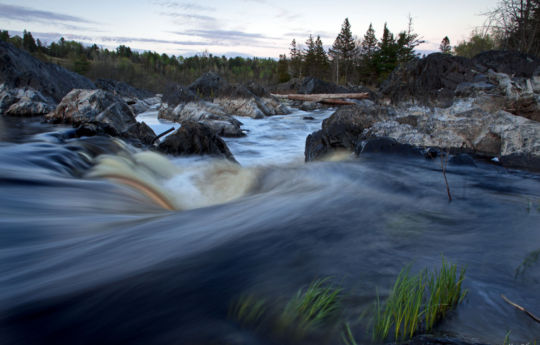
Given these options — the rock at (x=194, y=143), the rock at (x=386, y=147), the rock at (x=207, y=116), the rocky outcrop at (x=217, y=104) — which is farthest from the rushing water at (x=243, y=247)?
the rocky outcrop at (x=217, y=104)

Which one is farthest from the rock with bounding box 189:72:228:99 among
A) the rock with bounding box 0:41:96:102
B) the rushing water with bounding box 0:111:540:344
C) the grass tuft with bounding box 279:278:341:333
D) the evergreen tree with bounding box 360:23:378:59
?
the evergreen tree with bounding box 360:23:378:59

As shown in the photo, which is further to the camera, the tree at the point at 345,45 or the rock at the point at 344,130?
the tree at the point at 345,45

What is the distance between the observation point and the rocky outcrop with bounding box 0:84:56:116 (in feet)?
42.5

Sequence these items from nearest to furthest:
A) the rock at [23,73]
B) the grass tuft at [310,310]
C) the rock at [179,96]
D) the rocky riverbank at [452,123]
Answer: the grass tuft at [310,310]
the rocky riverbank at [452,123]
the rock at [23,73]
the rock at [179,96]

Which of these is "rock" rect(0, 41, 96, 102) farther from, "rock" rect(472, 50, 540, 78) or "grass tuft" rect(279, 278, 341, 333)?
"rock" rect(472, 50, 540, 78)

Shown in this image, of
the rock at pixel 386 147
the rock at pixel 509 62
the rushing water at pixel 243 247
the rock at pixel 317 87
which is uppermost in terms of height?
the rock at pixel 317 87

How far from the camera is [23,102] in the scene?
13281 millimetres

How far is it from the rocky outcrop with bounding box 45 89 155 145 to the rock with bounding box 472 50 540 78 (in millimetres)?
10453

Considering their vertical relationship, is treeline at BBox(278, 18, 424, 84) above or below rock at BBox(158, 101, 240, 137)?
above

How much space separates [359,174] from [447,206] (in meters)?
1.63

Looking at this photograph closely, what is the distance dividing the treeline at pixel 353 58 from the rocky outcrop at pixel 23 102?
46.1 meters

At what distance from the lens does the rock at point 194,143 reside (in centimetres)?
671

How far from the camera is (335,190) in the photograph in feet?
13.7

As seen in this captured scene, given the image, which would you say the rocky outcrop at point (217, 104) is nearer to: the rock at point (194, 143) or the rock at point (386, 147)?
the rock at point (194, 143)
